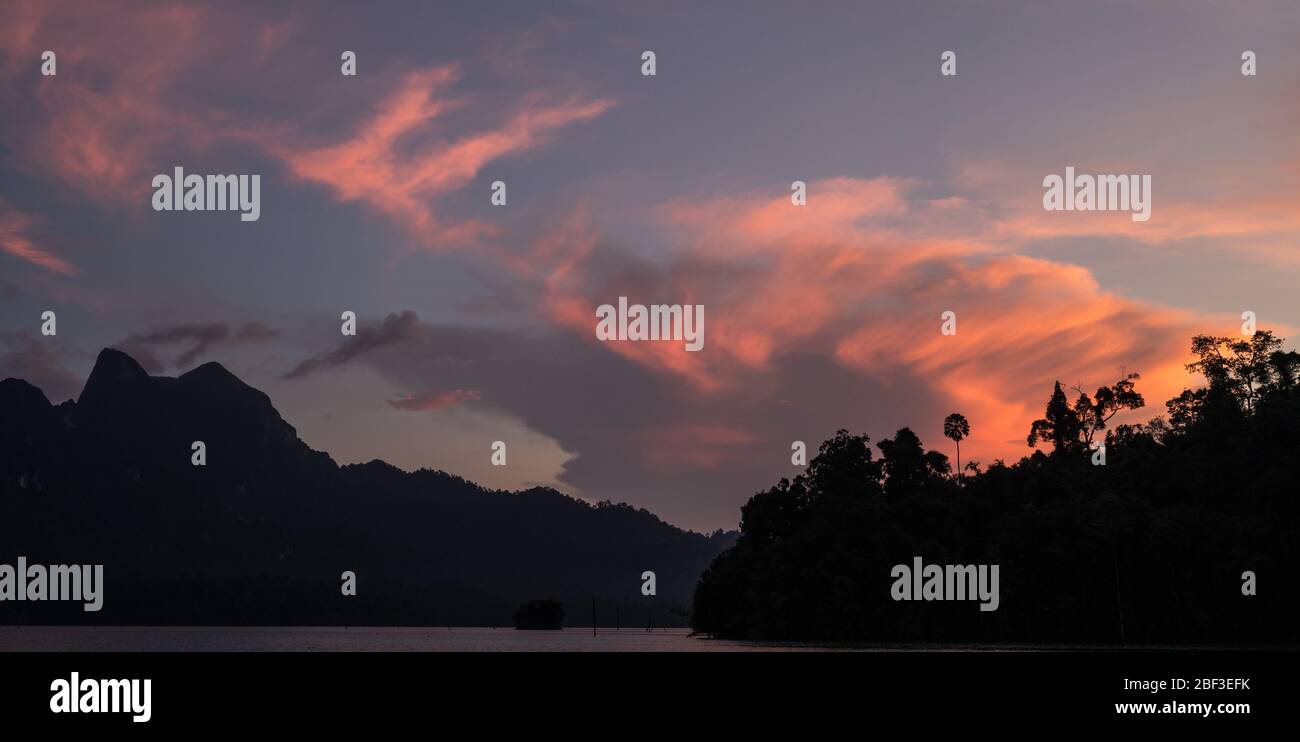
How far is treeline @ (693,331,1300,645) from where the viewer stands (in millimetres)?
99625

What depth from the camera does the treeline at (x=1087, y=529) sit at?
99.6 m

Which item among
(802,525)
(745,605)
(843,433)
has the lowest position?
(745,605)

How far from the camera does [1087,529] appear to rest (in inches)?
4377
